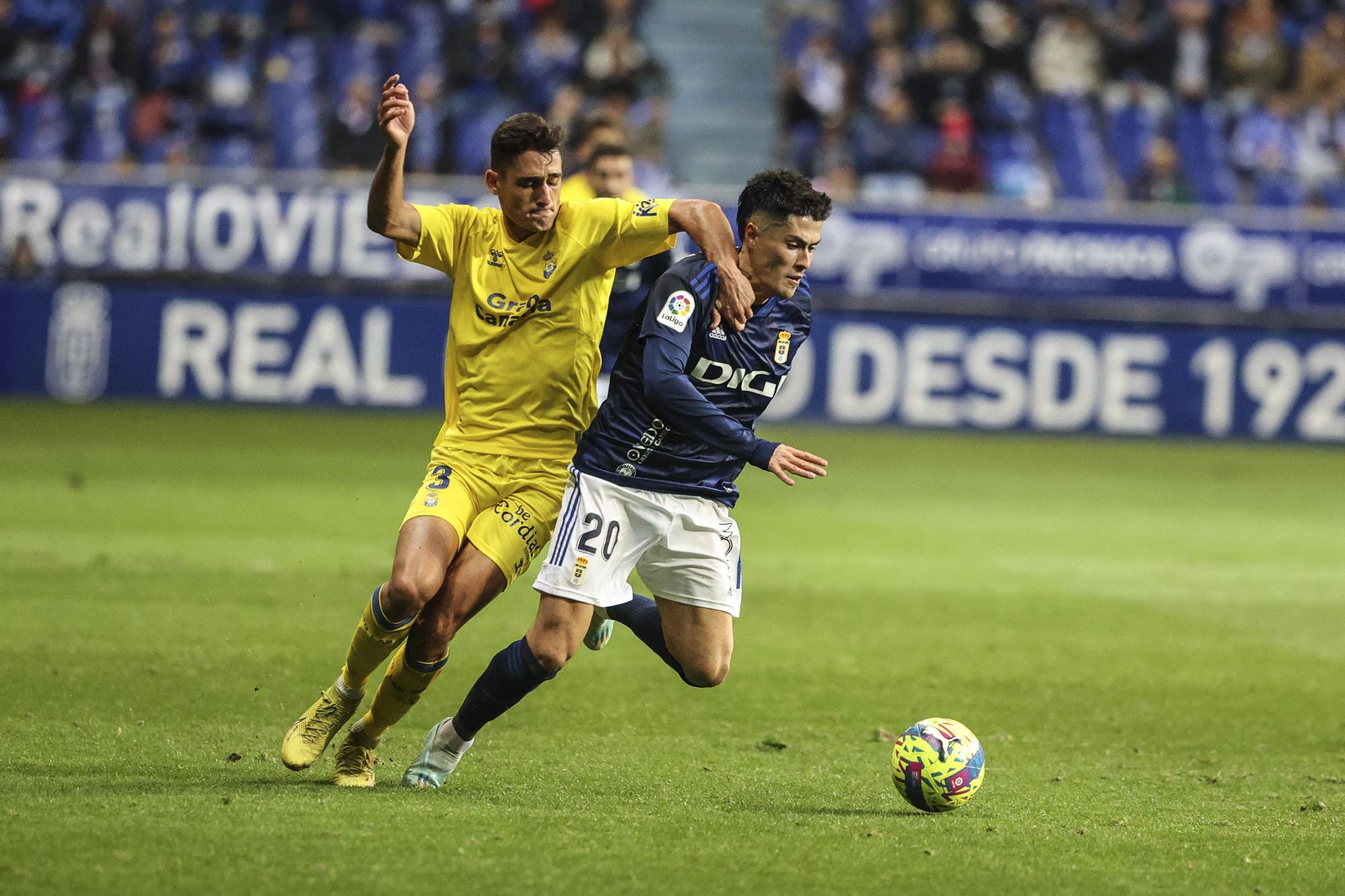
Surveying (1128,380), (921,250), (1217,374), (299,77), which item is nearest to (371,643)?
(921,250)

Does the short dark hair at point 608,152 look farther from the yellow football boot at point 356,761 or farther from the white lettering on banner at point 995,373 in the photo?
the white lettering on banner at point 995,373

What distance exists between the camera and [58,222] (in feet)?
54.0

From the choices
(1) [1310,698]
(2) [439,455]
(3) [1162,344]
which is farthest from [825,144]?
(2) [439,455]

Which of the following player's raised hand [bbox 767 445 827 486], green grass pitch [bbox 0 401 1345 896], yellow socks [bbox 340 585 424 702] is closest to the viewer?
green grass pitch [bbox 0 401 1345 896]

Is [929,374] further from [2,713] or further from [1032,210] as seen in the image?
[2,713]

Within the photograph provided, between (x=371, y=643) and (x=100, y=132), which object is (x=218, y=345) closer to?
(x=100, y=132)

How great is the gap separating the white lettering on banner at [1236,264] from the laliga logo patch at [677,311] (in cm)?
1339

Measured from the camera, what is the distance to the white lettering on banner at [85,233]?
16.5 m

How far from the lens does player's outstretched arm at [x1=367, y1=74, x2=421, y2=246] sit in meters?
5.12

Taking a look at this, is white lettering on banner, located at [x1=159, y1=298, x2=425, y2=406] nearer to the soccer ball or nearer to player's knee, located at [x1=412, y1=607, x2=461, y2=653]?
player's knee, located at [x1=412, y1=607, x2=461, y2=653]

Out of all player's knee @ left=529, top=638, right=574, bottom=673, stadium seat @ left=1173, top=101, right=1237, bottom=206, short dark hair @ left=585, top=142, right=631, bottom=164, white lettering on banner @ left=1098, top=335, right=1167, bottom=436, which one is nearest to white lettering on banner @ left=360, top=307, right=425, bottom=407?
white lettering on banner @ left=1098, top=335, right=1167, bottom=436

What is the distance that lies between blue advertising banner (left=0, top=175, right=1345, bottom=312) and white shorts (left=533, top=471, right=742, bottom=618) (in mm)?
11663

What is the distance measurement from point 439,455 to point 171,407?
1208cm

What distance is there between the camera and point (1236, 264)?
688 inches
